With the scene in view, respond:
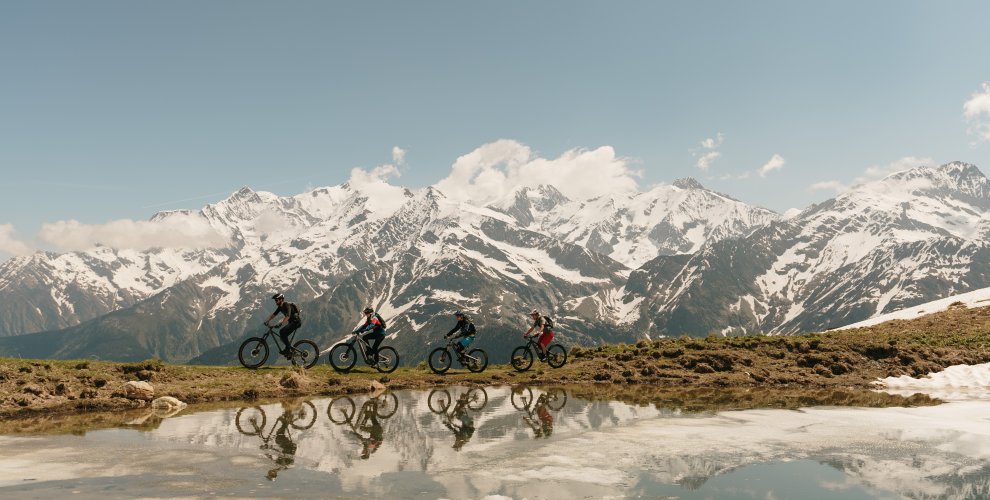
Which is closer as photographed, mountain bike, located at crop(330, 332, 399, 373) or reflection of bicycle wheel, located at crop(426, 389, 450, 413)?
reflection of bicycle wheel, located at crop(426, 389, 450, 413)

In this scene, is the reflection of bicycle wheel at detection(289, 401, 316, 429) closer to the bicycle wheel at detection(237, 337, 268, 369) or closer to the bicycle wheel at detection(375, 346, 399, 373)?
the bicycle wheel at detection(237, 337, 268, 369)

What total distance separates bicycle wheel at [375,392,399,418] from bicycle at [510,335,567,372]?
10.5 metres

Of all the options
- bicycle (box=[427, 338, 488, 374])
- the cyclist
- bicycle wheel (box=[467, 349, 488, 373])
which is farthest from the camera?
bicycle wheel (box=[467, 349, 488, 373])

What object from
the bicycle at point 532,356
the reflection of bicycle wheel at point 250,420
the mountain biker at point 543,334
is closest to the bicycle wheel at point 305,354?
the reflection of bicycle wheel at point 250,420

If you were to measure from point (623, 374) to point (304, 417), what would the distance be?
16853 millimetres

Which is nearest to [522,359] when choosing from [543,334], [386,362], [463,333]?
[543,334]

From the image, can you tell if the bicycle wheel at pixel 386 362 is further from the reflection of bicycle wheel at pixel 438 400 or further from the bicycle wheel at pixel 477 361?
the reflection of bicycle wheel at pixel 438 400

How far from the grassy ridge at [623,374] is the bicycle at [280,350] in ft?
2.14

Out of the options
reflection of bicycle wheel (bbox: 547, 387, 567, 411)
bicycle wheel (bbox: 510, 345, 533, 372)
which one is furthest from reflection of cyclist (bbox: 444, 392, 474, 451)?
bicycle wheel (bbox: 510, 345, 533, 372)

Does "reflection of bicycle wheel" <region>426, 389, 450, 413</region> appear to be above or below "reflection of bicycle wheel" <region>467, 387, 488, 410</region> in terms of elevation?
above

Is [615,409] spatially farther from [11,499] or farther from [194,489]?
[11,499]

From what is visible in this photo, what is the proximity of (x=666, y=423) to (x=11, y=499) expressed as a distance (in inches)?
600

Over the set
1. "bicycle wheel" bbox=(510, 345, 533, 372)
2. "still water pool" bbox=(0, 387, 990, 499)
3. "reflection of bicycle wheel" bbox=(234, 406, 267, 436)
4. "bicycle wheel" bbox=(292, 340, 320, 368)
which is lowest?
"still water pool" bbox=(0, 387, 990, 499)

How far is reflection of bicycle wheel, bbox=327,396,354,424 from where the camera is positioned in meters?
18.5
